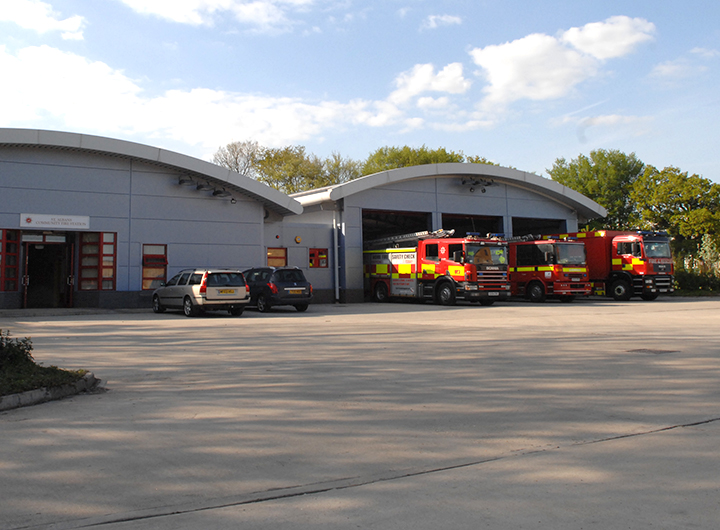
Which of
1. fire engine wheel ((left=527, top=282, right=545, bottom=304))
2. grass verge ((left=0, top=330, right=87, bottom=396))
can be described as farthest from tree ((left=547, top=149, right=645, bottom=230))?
grass verge ((left=0, top=330, right=87, bottom=396))

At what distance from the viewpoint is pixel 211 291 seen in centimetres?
2036

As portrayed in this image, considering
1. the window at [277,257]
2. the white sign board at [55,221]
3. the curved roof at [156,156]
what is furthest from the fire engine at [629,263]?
the white sign board at [55,221]

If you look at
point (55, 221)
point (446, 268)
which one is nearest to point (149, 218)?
point (55, 221)

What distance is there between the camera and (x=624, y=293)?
29.8 m

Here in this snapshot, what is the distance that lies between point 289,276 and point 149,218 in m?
6.40

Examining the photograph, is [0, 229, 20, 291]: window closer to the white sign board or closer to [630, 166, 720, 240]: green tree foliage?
the white sign board

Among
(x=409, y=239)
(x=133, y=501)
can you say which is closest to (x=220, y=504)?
(x=133, y=501)

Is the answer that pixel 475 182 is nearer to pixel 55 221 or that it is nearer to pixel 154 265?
pixel 154 265

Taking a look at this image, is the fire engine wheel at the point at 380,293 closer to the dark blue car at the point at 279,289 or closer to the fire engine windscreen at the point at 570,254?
the dark blue car at the point at 279,289

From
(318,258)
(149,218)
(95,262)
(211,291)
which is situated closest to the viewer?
(211,291)

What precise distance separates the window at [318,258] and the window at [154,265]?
761 cm

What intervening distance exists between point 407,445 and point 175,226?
73.5ft

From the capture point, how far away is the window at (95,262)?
24.6 m

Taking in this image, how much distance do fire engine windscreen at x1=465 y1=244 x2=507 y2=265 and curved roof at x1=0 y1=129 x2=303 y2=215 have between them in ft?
25.7
